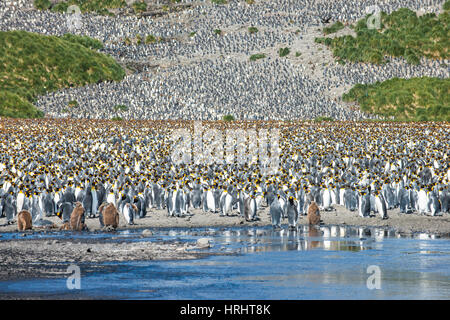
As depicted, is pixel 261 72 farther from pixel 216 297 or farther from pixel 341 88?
pixel 216 297

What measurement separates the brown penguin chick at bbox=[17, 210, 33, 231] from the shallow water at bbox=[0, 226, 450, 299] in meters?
0.91

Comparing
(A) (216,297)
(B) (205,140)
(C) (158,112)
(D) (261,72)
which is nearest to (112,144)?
(B) (205,140)

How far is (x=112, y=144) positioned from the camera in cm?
4519

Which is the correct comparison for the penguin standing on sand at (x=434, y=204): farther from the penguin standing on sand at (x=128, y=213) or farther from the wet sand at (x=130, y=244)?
the penguin standing on sand at (x=128, y=213)

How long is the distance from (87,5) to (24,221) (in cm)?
13958

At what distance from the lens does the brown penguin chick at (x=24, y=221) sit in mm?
22734

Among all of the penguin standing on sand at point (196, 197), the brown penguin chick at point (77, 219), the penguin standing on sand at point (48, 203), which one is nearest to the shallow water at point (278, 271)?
the brown penguin chick at point (77, 219)

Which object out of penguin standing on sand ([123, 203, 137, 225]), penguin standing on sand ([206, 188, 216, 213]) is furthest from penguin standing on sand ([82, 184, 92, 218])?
penguin standing on sand ([206, 188, 216, 213])

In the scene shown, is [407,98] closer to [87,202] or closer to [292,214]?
[87,202]

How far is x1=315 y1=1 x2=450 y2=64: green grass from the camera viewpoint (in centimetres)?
9969

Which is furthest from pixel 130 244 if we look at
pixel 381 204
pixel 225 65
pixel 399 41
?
pixel 399 41

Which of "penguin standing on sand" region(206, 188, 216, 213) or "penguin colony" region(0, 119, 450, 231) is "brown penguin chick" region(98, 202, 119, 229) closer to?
"penguin colony" region(0, 119, 450, 231)

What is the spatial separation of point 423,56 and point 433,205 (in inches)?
3207

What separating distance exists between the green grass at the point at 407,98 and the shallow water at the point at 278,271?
54439mm
